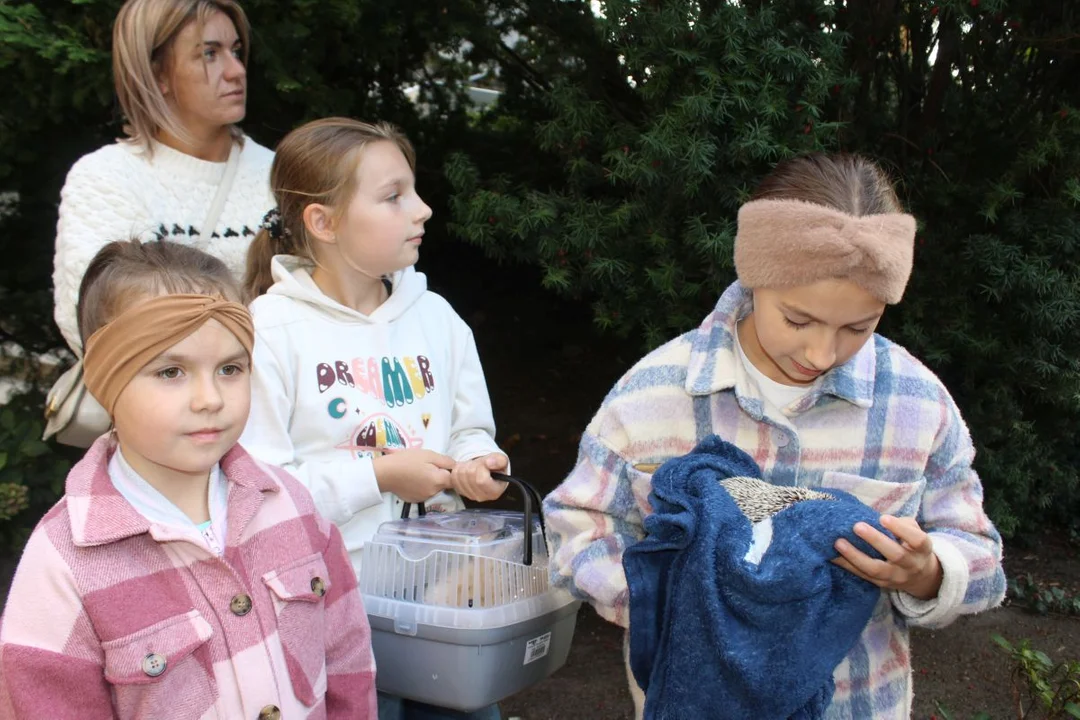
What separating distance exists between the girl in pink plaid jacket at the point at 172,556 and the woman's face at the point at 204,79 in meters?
1.18

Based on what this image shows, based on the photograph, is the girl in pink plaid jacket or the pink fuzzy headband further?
the pink fuzzy headband

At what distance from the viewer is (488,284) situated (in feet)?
21.9

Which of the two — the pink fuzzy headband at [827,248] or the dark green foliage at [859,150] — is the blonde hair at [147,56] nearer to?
the dark green foliage at [859,150]

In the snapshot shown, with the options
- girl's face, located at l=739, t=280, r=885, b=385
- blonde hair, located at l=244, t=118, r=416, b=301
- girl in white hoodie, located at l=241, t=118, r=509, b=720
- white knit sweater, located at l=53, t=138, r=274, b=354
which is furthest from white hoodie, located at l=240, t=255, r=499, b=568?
girl's face, located at l=739, t=280, r=885, b=385

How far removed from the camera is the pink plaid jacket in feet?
5.90

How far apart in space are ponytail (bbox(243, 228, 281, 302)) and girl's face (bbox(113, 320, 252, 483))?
902mm

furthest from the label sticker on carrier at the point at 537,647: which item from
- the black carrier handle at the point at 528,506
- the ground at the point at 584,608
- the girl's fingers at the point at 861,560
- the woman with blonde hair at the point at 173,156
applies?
the ground at the point at 584,608

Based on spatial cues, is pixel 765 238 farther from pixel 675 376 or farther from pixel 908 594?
pixel 908 594

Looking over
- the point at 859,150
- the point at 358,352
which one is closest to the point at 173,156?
the point at 358,352

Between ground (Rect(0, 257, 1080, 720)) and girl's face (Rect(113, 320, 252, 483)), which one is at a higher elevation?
girl's face (Rect(113, 320, 252, 483))

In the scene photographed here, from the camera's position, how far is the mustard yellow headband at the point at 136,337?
1.92 m

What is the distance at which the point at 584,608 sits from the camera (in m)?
5.00

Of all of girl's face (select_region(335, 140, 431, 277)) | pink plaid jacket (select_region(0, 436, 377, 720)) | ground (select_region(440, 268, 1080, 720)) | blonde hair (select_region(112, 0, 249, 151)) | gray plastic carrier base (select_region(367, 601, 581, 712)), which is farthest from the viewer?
ground (select_region(440, 268, 1080, 720))

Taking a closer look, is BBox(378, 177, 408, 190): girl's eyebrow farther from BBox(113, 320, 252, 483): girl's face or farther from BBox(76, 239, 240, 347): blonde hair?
BBox(113, 320, 252, 483): girl's face
